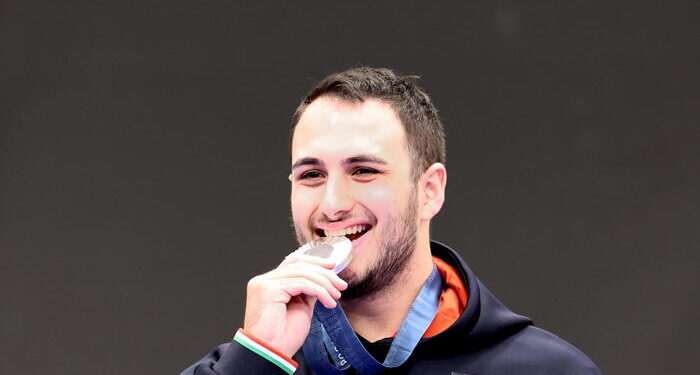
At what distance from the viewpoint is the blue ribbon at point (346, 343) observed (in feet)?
6.53

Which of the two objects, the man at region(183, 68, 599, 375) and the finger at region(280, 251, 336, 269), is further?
the man at region(183, 68, 599, 375)

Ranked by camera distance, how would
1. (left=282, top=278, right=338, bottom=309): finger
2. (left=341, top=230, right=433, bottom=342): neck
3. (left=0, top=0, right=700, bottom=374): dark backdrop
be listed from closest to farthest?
(left=282, top=278, right=338, bottom=309): finger
(left=341, top=230, right=433, bottom=342): neck
(left=0, top=0, right=700, bottom=374): dark backdrop

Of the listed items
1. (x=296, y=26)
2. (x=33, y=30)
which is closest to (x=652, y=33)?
(x=296, y=26)

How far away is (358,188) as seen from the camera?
1.97m

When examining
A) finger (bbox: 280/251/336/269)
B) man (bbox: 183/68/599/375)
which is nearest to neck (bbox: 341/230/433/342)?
man (bbox: 183/68/599/375)

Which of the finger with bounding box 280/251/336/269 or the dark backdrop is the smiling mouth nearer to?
the finger with bounding box 280/251/336/269

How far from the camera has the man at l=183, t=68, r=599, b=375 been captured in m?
1.98

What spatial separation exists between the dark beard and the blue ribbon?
0.06m

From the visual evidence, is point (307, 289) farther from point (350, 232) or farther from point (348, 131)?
point (348, 131)

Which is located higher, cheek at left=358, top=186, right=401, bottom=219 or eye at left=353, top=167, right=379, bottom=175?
eye at left=353, top=167, right=379, bottom=175

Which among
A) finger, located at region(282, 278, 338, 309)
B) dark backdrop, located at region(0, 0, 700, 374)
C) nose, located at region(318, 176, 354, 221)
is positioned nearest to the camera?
finger, located at region(282, 278, 338, 309)

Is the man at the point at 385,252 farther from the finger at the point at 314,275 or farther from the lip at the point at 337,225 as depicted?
the finger at the point at 314,275

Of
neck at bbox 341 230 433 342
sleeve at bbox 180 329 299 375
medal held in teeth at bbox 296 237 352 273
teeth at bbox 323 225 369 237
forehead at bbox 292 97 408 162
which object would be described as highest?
forehead at bbox 292 97 408 162

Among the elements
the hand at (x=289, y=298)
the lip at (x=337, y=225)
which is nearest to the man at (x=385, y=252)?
the lip at (x=337, y=225)
